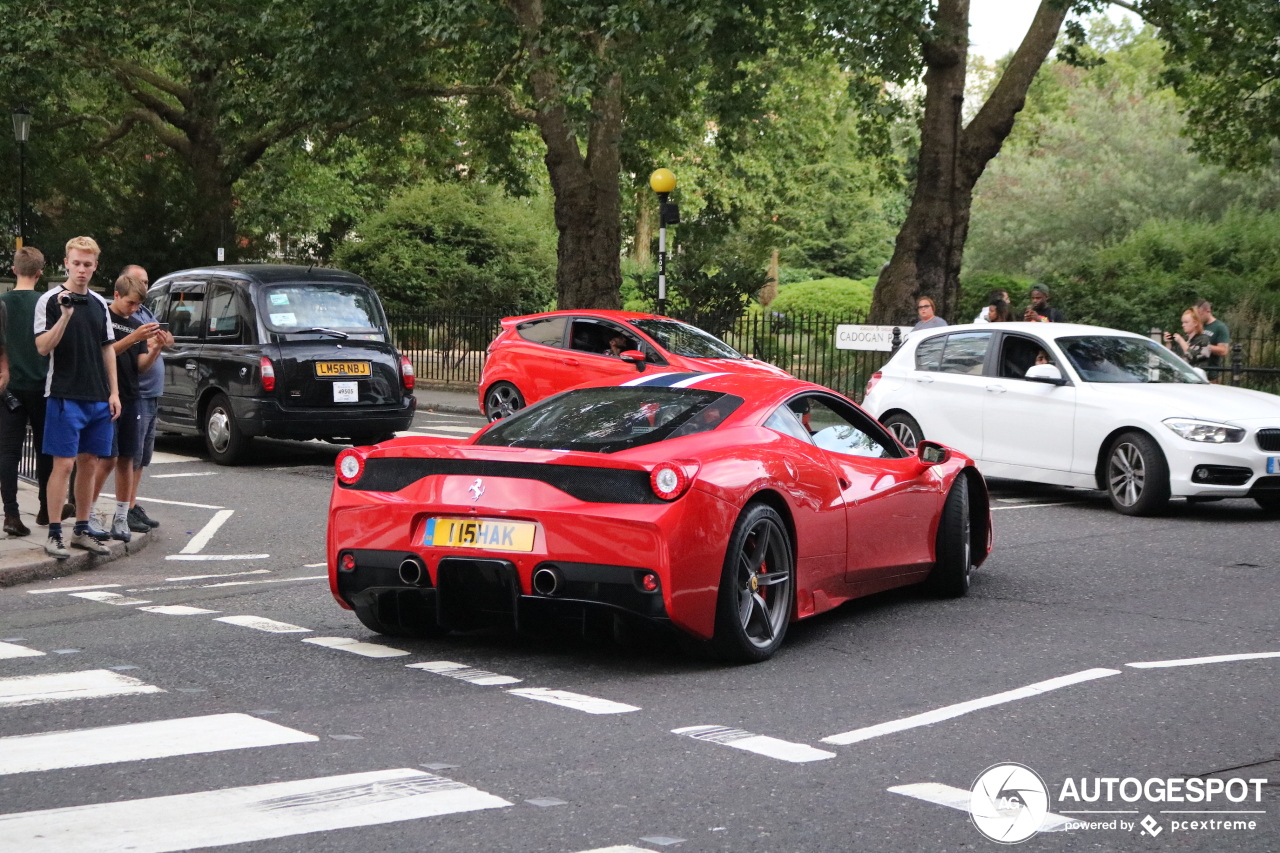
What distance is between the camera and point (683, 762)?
5.12 m

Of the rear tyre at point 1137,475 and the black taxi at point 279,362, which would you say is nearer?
the rear tyre at point 1137,475

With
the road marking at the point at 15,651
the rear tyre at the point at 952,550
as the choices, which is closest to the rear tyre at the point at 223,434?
the road marking at the point at 15,651

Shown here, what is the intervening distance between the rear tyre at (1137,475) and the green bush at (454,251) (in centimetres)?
2866

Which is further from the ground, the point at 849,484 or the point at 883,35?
the point at 883,35

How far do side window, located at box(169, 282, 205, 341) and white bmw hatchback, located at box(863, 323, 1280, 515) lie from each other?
6969 mm

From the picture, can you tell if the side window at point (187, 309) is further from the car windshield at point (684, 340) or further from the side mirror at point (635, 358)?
the car windshield at point (684, 340)

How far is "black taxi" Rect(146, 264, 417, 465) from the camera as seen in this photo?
15.2m

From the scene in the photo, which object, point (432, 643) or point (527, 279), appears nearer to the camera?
point (432, 643)

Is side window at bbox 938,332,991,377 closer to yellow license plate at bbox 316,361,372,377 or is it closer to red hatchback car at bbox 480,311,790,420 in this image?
red hatchback car at bbox 480,311,790,420

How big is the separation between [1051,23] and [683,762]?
19.7 metres

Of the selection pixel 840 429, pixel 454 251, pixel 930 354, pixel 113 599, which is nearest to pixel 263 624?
pixel 113 599

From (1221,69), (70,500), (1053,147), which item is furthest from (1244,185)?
(70,500)

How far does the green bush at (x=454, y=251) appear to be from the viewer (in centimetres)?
4153

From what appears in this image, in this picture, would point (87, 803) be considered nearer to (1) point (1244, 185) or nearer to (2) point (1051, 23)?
(2) point (1051, 23)
